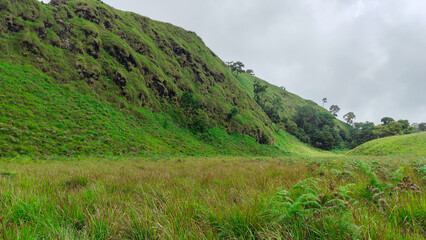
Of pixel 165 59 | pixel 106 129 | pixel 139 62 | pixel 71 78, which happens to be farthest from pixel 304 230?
pixel 165 59

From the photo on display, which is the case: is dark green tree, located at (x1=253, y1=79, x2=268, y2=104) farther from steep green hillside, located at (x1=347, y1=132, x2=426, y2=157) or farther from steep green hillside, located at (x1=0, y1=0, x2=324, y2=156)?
steep green hillside, located at (x1=347, y1=132, x2=426, y2=157)

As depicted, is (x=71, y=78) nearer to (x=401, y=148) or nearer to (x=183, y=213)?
Result: (x=183, y=213)

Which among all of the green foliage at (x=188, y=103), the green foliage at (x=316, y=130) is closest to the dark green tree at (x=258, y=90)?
the green foliage at (x=316, y=130)

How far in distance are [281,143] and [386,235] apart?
233ft

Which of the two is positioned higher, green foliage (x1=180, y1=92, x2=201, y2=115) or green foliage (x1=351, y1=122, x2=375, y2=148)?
green foliage (x1=351, y1=122, x2=375, y2=148)

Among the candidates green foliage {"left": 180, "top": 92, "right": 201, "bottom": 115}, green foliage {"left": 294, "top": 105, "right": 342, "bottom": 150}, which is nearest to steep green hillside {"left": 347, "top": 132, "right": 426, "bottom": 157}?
green foliage {"left": 294, "top": 105, "right": 342, "bottom": 150}

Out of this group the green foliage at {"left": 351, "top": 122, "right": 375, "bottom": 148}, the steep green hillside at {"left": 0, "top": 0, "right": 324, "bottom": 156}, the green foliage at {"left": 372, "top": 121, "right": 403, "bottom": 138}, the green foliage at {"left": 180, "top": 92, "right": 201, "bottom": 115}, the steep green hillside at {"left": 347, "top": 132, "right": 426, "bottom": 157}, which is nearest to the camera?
the steep green hillside at {"left": 0, "top": 0, "right": 324, "bottom": 156}

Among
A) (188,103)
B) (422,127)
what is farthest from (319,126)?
(188,103)

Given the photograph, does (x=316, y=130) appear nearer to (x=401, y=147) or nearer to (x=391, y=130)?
(x=391, y=130)

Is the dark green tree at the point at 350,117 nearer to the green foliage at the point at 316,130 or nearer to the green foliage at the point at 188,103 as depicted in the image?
the green foliage at the point at 316,130

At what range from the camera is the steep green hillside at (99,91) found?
1892cm

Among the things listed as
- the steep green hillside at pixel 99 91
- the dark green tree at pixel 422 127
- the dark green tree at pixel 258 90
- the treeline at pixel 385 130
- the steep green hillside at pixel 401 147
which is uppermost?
the dark green tree at pixel 422 127

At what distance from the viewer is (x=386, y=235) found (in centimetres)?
118

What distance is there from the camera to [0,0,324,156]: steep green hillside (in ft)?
62.1
